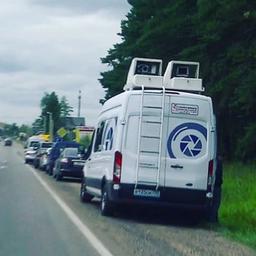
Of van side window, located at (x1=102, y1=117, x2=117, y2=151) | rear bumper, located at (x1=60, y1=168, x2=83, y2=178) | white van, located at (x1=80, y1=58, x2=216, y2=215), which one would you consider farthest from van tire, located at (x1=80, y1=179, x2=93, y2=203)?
rear bumper, located at (x1=60, y1=168, x2=83, y2=178)

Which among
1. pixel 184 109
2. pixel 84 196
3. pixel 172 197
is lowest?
pixel 84 196

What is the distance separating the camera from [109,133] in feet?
63.6

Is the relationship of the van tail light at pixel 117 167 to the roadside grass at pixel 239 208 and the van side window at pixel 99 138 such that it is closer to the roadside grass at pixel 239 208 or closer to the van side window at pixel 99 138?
the roadside grass at pixel 239 208

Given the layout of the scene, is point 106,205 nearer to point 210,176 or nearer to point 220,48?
point 210,176

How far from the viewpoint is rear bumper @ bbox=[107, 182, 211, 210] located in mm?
17734

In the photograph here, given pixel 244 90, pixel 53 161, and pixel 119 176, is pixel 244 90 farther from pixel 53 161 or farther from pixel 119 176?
pixel 119 176

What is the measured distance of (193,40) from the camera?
46.7m

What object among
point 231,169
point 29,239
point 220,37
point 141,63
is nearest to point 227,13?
point 220,37

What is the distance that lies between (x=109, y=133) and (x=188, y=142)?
2251 millimetres

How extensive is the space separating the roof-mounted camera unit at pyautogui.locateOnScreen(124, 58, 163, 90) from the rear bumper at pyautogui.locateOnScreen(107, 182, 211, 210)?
8.18 feet

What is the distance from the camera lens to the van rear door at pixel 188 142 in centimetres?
1780

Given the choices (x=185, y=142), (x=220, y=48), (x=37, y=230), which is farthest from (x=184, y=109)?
(x=220, y=48)

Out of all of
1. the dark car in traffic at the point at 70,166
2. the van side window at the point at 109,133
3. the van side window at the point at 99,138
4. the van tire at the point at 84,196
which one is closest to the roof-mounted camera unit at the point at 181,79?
the van side window at the point at 109,133

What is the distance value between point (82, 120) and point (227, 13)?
346ft
